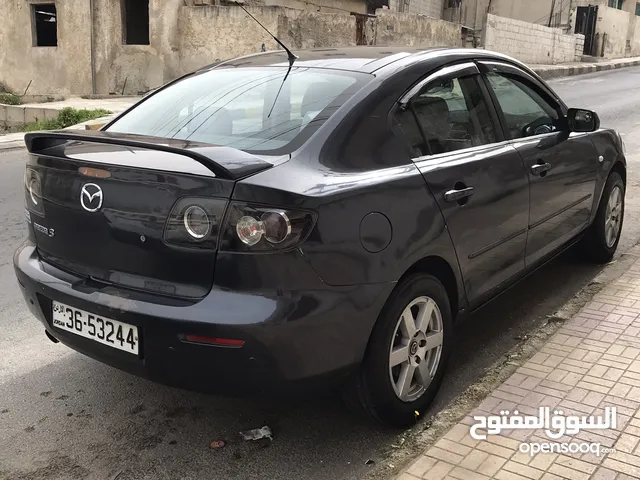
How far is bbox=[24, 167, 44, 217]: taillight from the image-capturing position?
2951mm

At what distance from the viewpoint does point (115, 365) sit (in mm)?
2699

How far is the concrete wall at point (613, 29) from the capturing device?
107 ft

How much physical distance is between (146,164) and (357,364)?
44.5 inches

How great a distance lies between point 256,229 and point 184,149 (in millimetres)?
432

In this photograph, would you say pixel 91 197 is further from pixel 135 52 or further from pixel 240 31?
pixel 135 52

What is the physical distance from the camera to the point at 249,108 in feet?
10.4

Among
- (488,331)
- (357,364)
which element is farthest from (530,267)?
(357,364)

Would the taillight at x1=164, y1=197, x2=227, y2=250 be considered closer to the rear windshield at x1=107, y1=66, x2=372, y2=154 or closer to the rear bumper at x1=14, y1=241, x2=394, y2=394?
the rear bumper at x1=14, y1=241, x2=394, y2=394

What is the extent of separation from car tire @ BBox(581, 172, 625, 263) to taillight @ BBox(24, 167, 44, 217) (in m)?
3.74

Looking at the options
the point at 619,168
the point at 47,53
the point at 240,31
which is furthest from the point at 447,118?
the point at 47,53

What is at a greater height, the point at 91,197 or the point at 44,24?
the point at 44,24

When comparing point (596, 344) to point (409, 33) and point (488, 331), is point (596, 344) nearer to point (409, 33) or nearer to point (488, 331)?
A: point (488, 331)

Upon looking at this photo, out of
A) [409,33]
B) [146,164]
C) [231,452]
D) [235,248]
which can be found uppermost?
[409,33]

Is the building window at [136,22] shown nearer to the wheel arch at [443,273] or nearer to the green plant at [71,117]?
the green plant at [71,117]
